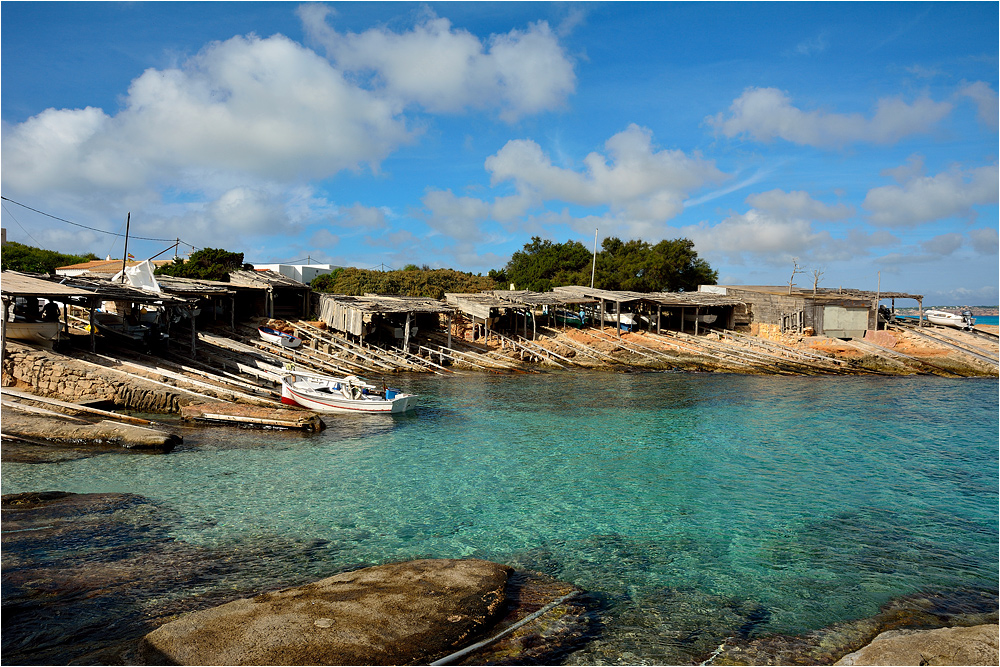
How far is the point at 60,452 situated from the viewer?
1556 cm

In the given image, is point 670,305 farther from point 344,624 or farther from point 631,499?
point 344,624

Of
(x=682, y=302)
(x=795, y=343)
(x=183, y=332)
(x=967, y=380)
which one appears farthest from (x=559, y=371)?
(x=967, y=380)

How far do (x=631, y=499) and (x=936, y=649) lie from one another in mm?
7449

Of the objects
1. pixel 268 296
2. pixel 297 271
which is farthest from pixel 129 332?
pixel 297 271

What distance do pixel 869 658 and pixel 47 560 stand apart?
1195 centimetres

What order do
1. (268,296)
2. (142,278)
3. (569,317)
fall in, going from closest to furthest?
(142,278) < (268,296) < (569,317)

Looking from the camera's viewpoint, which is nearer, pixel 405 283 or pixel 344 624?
pixel 344 624

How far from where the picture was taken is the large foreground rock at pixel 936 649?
6.29 m

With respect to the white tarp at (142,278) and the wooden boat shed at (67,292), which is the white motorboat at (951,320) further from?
the white tarp at (142,278)

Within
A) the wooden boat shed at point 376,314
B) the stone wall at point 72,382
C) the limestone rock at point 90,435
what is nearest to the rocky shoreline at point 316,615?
the limestone rock at point 90,435

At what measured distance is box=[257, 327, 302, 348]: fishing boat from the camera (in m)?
33.8

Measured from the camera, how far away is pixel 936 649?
257 inches

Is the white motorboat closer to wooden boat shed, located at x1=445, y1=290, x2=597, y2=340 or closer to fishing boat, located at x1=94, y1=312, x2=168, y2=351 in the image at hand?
wooden boat shed, located at x1=445, y1=290, x2=597, y2=340

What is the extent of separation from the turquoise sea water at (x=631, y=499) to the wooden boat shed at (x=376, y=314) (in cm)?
1346
